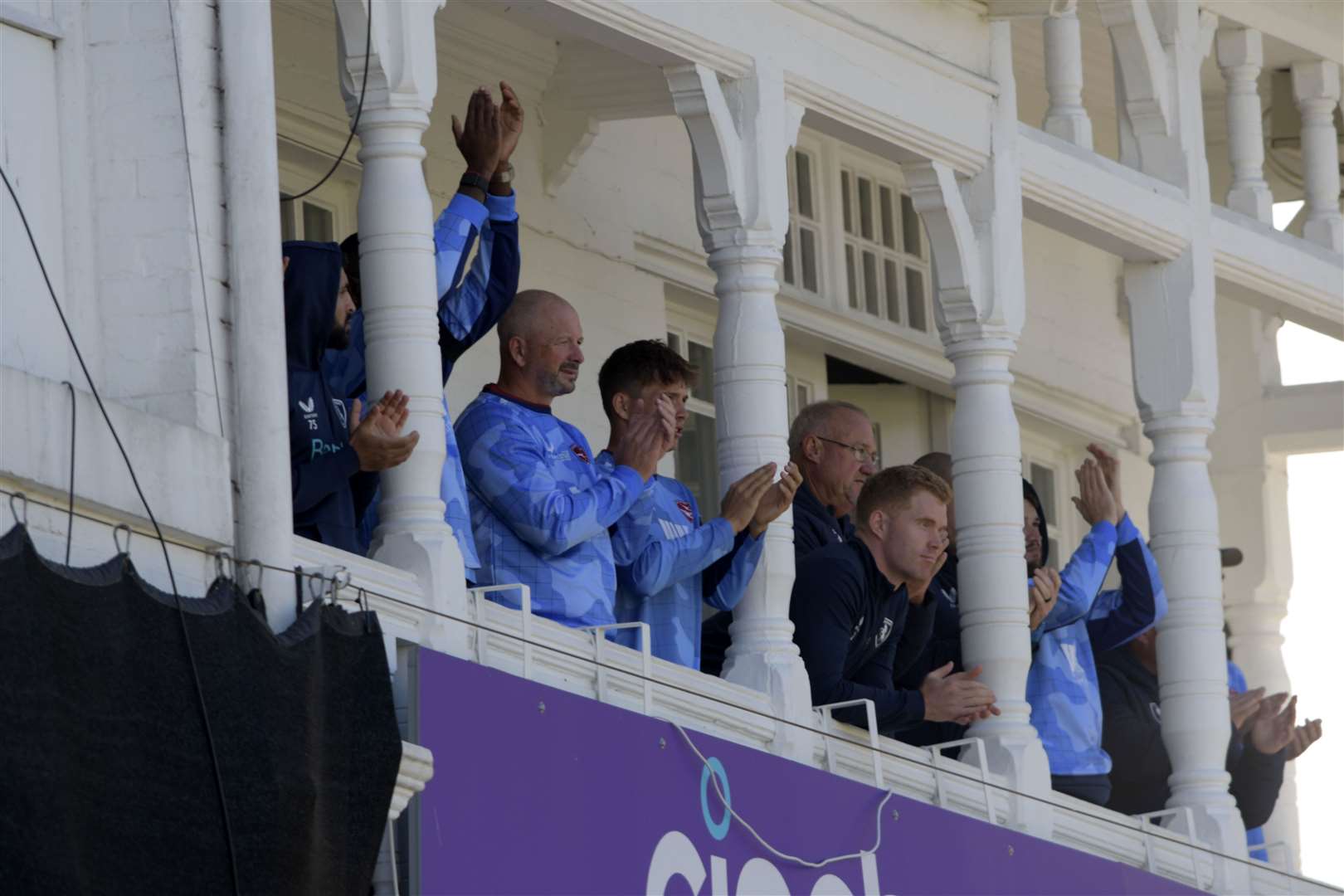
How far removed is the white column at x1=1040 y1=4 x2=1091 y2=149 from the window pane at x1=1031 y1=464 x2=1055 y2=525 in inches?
147

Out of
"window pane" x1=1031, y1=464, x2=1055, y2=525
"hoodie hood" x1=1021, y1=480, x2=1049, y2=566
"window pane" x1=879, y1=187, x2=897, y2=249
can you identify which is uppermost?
"window pane" x1=879, y1=187, x2=897, y2=249

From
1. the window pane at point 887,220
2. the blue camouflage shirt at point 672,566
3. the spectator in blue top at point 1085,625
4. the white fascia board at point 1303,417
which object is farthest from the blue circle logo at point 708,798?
the white fascia board at point 1303,417

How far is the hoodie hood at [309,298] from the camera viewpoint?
8.67 metres

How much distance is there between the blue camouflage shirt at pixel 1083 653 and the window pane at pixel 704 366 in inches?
97.2

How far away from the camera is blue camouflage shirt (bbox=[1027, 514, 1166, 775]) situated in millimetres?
11891

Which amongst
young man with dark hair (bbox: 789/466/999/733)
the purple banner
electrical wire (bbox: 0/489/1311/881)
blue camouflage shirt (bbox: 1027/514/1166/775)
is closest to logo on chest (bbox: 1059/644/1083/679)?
blue camouflage shirt (bbox: 1027/514/1166/775)

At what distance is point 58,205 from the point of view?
8.10 meters

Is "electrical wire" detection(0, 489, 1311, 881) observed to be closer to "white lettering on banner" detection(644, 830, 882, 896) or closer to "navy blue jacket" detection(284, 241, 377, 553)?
"white lettering on banner" detection(644, 830, 882, 896)

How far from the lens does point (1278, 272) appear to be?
Result: 13.8 meters

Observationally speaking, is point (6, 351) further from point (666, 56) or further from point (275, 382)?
point (666, 56)

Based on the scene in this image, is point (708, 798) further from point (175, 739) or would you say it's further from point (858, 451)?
point (175, 739)

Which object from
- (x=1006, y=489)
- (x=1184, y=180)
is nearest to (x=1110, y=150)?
(x=1184, y=180)

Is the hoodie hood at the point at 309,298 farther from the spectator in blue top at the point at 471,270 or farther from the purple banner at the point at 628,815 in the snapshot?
the purple banner at the point at 628,815

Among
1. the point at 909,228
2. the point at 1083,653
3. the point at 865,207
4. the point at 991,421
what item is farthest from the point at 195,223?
the point at 909,228
